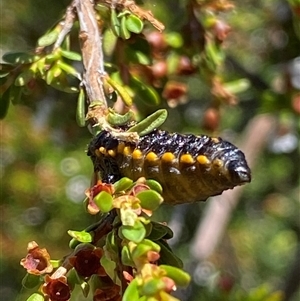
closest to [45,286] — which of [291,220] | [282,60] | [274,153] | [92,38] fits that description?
[92,38]

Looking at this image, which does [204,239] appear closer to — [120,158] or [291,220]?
[291,220]

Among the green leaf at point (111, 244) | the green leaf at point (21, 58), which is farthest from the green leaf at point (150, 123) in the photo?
the green leaf at point (21, 58)

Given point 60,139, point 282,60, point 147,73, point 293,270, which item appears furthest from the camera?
point 60,139

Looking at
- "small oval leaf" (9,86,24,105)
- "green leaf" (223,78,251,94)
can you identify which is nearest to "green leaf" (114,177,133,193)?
"small oval leaf" (9,86,24,105)

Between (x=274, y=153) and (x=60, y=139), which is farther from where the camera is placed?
(x=274, y=153)

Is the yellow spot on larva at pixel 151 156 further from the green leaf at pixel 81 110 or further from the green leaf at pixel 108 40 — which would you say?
the green leaf at pixel 108 40

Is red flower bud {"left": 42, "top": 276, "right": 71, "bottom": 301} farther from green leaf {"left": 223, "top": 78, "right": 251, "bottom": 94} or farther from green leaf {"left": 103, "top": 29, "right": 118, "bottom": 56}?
green leaf {"left": 223, "top": 78, "right": 251, "bottom": 94}
